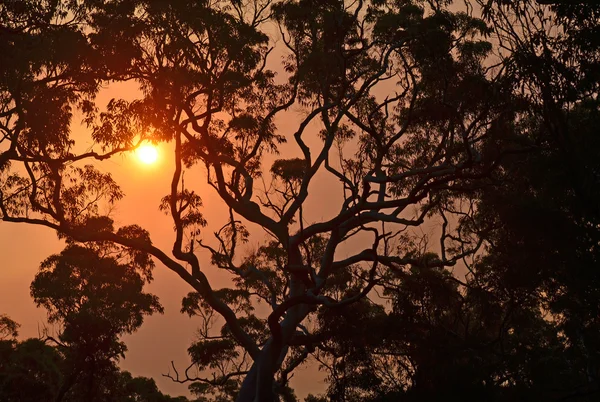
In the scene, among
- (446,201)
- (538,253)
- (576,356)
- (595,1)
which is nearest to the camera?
(595,1)

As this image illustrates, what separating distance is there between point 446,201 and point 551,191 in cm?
726

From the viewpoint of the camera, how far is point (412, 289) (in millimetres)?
15344

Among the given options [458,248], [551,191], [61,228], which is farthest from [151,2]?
[458,248]

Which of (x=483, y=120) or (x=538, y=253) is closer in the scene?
(x=538, y=253)

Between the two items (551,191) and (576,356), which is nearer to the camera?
(551,191)

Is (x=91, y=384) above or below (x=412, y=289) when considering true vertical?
above

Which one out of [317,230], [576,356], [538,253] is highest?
[317,230]

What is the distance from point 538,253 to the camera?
14.5 metres

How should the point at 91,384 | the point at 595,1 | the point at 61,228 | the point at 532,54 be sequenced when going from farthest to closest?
the point at 91,384, the point at 61,228, the point at 532,54, the point at 595,1

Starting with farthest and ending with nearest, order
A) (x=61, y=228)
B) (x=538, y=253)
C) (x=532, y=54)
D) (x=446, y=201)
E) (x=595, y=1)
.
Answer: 1. (x=446, y=201)
2. (x=61, y=228)
3. (x=538, y=253)
4. (x=532, y=54)
5. (x=595, y=1)

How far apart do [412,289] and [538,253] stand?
8.49 feet

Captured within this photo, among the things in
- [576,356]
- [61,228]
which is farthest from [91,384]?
[576,356]

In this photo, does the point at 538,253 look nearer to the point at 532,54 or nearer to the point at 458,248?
the point at 532,54

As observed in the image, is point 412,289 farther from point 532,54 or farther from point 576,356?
point 532,54
